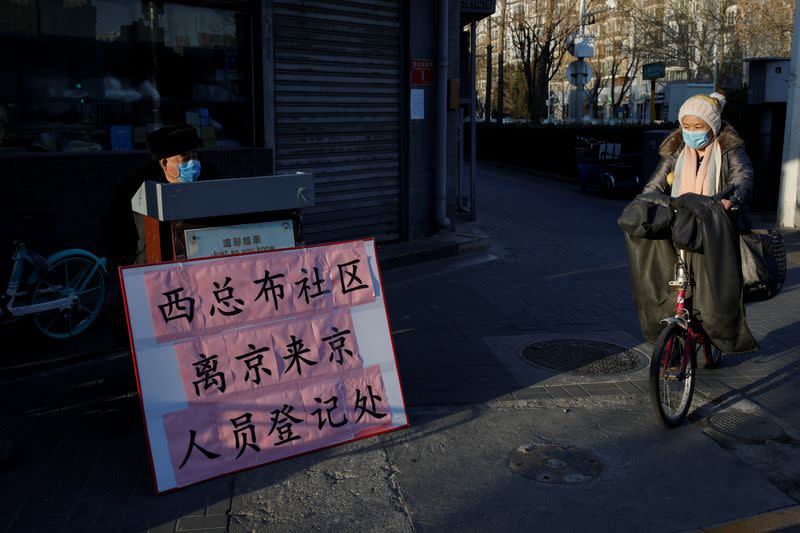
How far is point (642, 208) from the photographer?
4770 mm

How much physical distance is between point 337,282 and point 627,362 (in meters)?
2.66

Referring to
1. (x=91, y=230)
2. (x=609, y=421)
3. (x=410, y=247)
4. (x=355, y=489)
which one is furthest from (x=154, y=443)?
(x=410, y=247)

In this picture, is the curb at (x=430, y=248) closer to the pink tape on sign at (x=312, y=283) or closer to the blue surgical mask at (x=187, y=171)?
the blue surgical mask at (x=187, y=171)

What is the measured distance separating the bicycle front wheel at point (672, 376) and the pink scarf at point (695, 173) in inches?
37.3

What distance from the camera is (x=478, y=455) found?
4562mm

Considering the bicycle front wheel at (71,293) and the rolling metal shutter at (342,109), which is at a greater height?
the rolling metal shutter at (342,109)

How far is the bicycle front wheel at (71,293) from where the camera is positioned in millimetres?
6480

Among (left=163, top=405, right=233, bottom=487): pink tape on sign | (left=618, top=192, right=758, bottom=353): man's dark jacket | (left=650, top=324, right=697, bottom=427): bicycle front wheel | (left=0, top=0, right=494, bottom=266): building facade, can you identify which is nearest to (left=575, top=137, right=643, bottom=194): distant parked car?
(left=0, top=0, right=494, bottom=266): building facade

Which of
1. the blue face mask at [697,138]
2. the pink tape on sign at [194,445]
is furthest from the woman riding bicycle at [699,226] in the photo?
the pink tape on sign at [194,445]

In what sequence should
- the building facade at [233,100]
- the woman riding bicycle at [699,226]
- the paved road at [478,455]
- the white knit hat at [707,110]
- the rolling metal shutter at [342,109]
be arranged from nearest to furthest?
the paved road at [478,455] → the woman riding bicycle at [699,226] → the white knit hat at [707,110] → the building facade at [233,100] → the rolling metal shutter at [342,109]

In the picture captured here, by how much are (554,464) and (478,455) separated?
1.36 ft

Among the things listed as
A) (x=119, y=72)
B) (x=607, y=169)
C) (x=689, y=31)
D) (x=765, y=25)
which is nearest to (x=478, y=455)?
(x=119, y=72)

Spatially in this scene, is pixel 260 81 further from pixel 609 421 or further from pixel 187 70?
pixel 609 421

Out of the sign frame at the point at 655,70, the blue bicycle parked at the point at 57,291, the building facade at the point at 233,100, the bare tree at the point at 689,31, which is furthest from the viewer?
the bare tree at the point at 689,31
